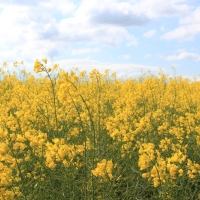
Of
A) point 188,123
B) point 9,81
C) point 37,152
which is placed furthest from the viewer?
point 9,81

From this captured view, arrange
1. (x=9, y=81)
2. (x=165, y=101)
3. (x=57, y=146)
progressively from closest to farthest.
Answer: (x=57, y=146) → (x=165, y=101) → (x=9, y=81)

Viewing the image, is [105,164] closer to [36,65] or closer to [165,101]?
[36,65]

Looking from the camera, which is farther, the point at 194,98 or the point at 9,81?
the point at 9,81

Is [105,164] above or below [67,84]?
below

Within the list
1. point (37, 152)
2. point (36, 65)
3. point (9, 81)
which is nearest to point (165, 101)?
point (37, 152)

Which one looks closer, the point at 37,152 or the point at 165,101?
the point at 37,152

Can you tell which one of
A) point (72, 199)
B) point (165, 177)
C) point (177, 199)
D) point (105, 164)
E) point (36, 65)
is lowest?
point (177, 199)

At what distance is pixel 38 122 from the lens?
4.05 metres

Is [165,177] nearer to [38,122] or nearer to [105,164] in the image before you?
[105,164]

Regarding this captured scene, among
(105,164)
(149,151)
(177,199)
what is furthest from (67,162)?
(177,199)

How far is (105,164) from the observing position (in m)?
2.02

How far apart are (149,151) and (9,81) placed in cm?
819

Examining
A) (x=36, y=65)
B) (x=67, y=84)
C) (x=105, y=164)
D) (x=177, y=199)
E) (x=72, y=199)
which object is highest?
(x=36, y=65)

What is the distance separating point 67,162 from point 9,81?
7.92m
